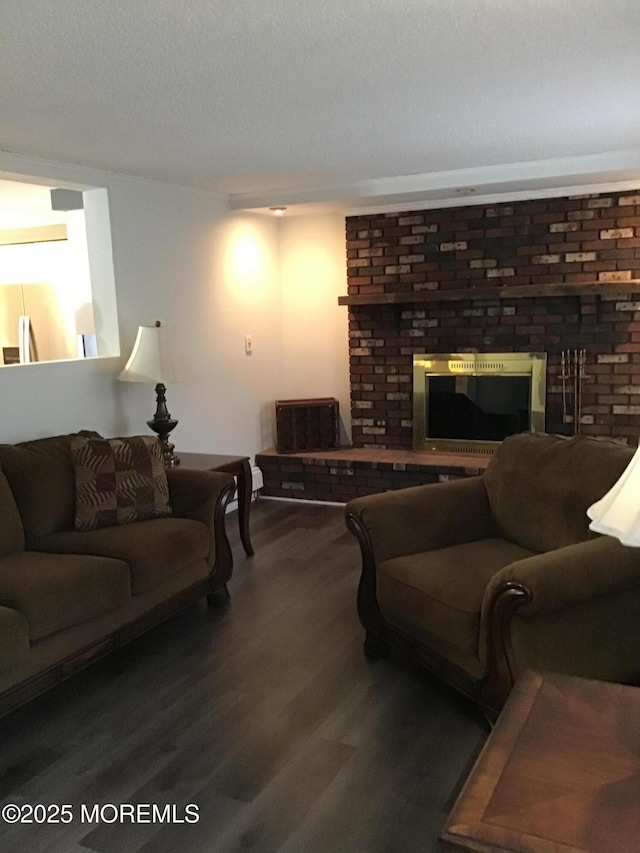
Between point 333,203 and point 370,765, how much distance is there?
143 inches

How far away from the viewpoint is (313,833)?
1939mm

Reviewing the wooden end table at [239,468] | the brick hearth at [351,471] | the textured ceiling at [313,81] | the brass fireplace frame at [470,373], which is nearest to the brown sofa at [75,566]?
the wooden end table at [239,468]

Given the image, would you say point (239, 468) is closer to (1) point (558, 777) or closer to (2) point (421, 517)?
(2) point (421, 517)

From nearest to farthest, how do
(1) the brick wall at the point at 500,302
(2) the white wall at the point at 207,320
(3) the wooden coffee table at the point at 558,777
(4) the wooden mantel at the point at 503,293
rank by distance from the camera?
1. (3) the wooden coffee table at the point at 558,777
2. (2) the white wall at the point at 207,320
3. (4) the wooden mantel at the point at 503,293
4. (1) the brick wall at the point at 500,302

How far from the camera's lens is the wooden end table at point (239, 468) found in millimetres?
3904

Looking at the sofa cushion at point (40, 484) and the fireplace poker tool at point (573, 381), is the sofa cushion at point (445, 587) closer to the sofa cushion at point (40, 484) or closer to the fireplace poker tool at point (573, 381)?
the sofa cushion at point (40, 484)

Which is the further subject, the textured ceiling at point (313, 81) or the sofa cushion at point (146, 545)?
the sofa cushion at point (146, 545)

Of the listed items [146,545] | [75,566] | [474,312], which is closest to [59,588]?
[75,566]

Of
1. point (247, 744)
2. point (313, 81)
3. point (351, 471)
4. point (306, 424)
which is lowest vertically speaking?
point (247, 744)

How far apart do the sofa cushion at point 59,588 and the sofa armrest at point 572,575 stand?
4.57 feet

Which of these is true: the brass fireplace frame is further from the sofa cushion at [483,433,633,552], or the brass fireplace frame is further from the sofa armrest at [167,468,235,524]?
the sofa armrest at [167,468,235,524]

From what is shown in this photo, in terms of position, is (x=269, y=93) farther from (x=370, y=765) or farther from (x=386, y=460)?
(x=386, y=460)

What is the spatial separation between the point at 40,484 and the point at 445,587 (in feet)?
5.96

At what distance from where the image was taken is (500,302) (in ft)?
16.4
